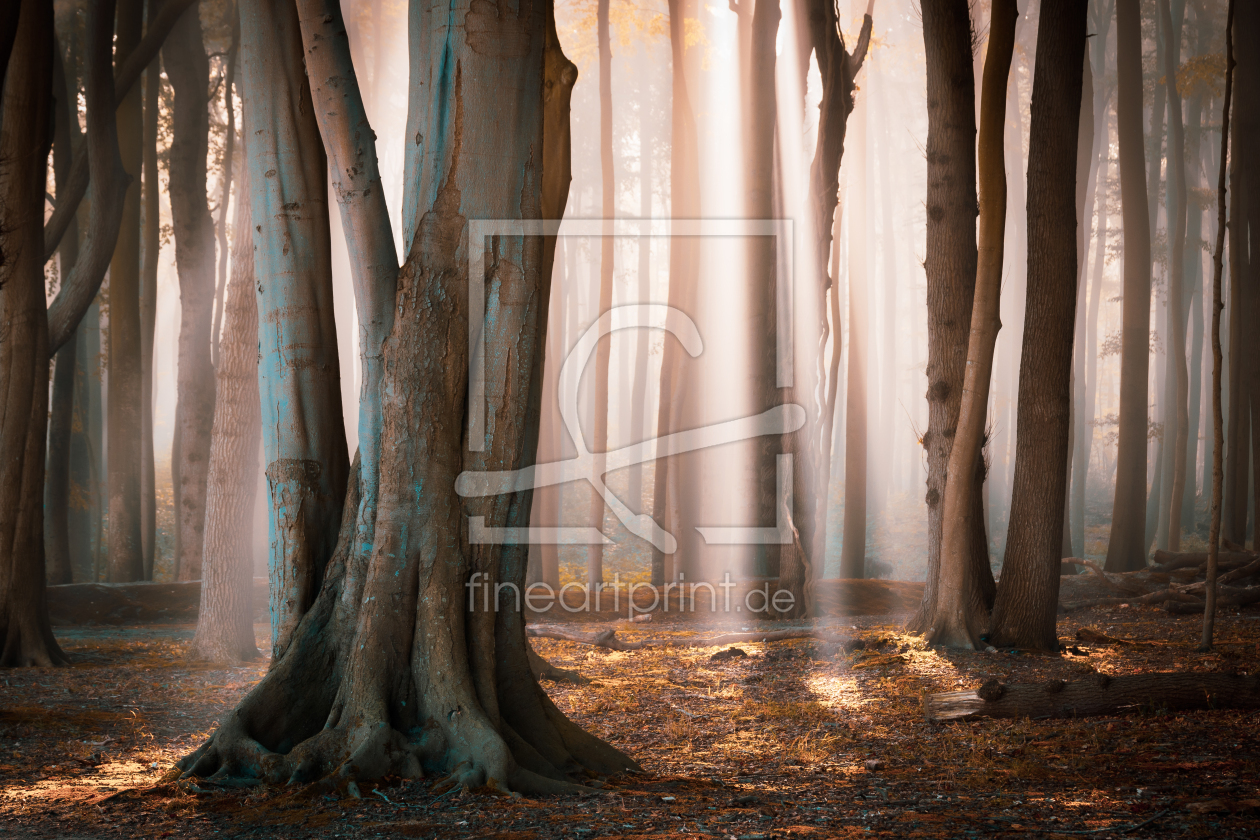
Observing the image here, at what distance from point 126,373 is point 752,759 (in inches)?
449

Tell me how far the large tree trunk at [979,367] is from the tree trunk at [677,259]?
5.56 metres

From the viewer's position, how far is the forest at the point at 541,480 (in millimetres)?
4113

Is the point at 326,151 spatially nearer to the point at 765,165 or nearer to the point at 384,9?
the point at 765,165

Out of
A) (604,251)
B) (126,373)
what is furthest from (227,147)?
(604,251)

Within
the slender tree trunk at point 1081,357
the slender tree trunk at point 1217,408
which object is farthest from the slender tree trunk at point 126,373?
the slender tree trunk at point 1081,357

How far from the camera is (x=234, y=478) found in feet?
27.8

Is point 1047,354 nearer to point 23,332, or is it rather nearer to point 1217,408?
point 1217,408

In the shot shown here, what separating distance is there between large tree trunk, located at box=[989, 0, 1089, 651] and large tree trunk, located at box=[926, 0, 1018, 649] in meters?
0.31

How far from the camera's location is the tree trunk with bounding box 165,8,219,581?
1102cm

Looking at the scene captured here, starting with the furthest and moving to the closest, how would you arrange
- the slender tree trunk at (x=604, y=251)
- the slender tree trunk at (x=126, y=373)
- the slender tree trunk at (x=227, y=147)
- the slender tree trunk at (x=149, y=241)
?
the slender tree trunk at (x=227, y=147)
the slender tree trunk at (x=149, y=241)
the slender tree trunk at (x=604, y=251)
the slender tree trunk at (x=126, y=373)

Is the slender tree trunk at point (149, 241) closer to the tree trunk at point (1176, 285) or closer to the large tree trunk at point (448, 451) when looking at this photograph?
the large tree trunk at point (448, 451)

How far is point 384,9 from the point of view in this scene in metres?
17.7

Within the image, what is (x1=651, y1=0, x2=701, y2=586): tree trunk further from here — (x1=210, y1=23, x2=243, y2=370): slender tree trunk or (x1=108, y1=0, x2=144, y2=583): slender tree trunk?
(x1=108, y1=0, x2=144, y2=583): slender tree trunk

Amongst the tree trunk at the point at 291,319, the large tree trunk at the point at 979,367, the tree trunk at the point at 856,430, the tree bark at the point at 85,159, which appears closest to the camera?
the tree trunk at the point at 291,319
